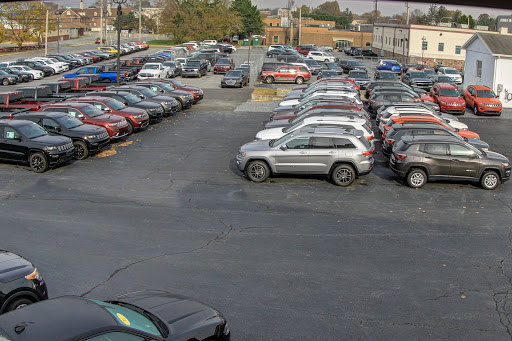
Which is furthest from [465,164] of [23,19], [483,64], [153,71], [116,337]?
[23,19]

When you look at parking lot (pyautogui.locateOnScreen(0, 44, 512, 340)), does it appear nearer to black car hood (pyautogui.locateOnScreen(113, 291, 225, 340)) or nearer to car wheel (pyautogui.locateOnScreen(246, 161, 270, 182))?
car wheel (pyautogui.locateOnScreen(246, 161, 270, 182))

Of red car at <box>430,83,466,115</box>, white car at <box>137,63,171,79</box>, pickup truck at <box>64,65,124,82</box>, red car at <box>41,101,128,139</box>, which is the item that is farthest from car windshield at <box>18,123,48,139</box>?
white car at <box>137,63,171,79</box>

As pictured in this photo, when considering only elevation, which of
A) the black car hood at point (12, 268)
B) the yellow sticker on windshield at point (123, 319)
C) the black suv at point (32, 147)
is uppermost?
the black suv at point (32, 147)

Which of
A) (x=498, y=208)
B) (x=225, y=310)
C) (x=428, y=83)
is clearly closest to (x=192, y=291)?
(x=225, y=310)

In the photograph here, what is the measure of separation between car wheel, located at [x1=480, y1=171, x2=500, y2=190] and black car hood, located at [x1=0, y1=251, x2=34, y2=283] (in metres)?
12.8

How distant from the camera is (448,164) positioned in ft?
52.7

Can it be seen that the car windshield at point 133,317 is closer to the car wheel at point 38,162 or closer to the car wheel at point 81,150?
the car wheel at point 38,162

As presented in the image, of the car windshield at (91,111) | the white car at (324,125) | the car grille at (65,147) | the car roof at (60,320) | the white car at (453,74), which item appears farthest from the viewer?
the white car at (453,74)

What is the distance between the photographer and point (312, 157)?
53.2 feet

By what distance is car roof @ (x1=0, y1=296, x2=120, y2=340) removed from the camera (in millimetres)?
5344

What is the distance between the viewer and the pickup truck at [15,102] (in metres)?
24.9

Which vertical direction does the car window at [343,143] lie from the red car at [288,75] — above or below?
below

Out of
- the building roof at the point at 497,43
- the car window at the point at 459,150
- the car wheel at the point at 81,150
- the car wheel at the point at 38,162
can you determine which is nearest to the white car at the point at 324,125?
the car window at the point at 459,150

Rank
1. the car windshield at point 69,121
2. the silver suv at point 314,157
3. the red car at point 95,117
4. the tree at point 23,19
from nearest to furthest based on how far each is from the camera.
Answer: the silver suv at point 314,157 → the car windshield at point 69,121 → the red car at point 95,117 → the tree at point 23,19
